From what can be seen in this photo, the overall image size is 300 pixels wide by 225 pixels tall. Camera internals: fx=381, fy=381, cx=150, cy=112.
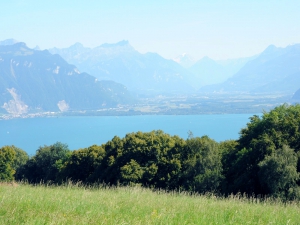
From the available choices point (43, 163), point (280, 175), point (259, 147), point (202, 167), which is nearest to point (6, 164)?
point (43, 163)

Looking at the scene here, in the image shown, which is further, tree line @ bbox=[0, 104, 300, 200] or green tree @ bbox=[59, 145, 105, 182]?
green tree @ bbox=[59, 145, 105, 182]

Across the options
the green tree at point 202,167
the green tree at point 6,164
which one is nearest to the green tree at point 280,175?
the green tree at point 202,167

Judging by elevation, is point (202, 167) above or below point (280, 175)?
below

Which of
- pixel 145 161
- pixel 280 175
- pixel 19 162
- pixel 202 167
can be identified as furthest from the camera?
pixel 19 162

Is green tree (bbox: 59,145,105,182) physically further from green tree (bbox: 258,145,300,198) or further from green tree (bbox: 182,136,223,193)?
green tree (bbox: 258,145,300,198)

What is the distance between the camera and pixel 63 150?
45375 mm

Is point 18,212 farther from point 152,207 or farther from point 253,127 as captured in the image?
point 253,127

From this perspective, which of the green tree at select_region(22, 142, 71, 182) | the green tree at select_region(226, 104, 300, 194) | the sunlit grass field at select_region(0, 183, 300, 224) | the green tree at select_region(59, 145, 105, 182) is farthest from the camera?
the green tree at select_region(22, 142, 71, 182)

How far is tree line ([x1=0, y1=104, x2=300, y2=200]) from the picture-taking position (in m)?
17.4

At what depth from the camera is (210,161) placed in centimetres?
2145

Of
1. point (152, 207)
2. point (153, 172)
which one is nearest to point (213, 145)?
point (153, 172)

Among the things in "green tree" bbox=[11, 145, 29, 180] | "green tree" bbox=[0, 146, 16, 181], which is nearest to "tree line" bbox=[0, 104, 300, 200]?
"green tree" bbox=[0, 146, 16, 181]

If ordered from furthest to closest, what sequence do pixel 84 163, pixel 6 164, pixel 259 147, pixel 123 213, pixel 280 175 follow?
pixel 6 164, pixel 84 163, pixel 259 147, pixel 280 175, pixel 123 213

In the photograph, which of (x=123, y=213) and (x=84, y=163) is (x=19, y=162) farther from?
(x=123, y=213)
